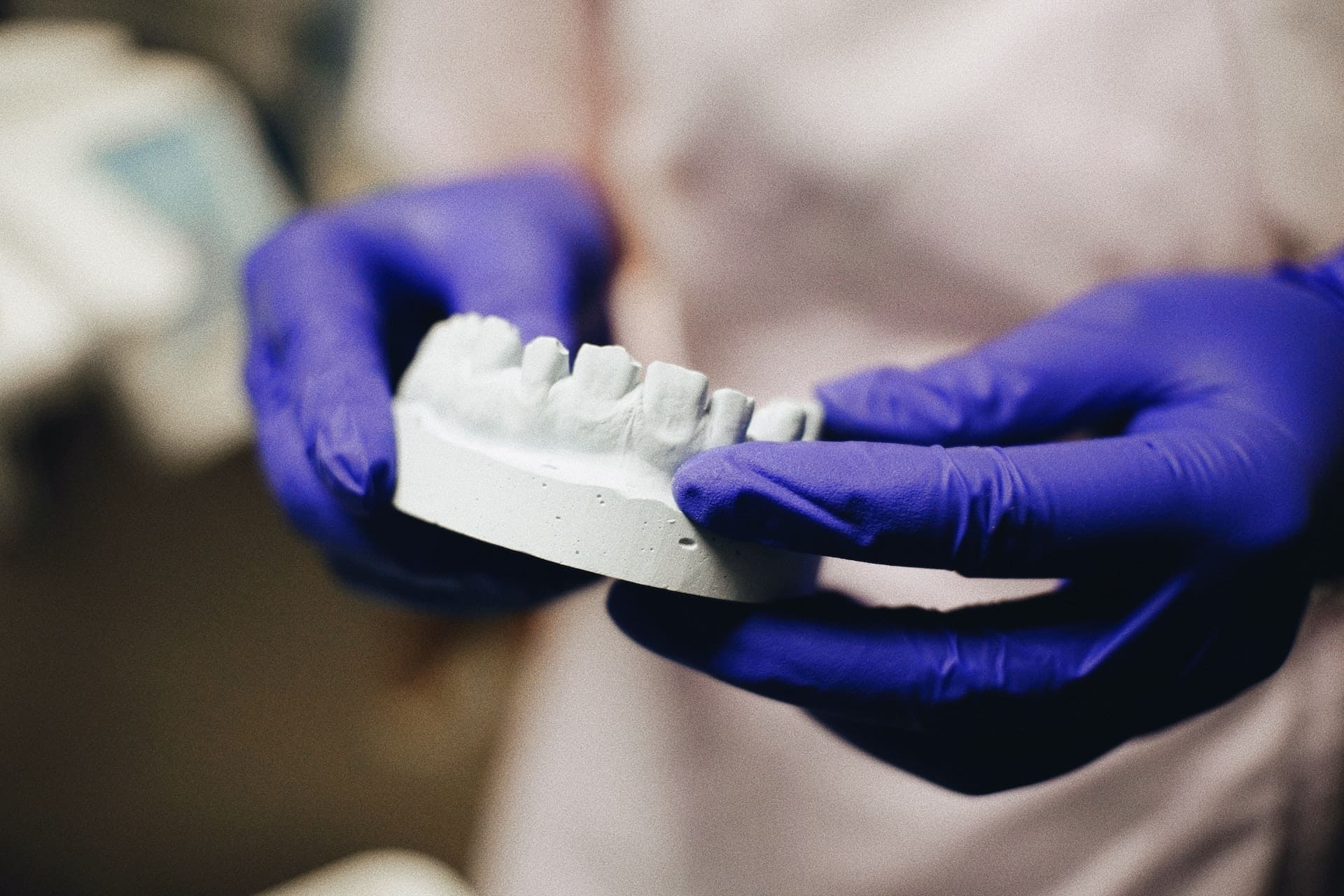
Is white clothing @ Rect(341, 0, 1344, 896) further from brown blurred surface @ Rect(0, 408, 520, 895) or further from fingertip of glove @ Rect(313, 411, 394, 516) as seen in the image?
brown blurred surface @ Rect(0, 408, 520, 895)

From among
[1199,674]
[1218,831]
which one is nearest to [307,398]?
[1199,674]

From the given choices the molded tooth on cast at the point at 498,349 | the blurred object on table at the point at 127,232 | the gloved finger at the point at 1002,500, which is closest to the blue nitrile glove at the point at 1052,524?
the gloved finger at the point at 1002,500

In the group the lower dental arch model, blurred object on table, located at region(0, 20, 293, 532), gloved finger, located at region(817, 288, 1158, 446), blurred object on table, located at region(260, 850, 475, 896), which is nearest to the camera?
the lower dental arch model

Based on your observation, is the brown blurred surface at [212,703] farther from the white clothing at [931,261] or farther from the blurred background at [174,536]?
the white clothing at [931,261]

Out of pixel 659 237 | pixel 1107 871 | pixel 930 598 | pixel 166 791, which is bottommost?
pixel 166 791

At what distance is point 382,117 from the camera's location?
41.6 inches

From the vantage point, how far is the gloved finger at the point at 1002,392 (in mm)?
655

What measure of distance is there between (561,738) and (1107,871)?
1.45ft

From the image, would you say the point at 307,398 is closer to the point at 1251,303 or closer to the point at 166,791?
the point at 1251,303

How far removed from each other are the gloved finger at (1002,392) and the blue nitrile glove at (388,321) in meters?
0.17

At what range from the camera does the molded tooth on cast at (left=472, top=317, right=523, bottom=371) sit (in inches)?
22.4

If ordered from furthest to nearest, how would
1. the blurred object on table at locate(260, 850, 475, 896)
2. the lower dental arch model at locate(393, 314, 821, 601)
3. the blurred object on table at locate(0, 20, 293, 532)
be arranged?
the blurred object on table at locate(0, 20, 293, 532), the blurred object on table at locate(260, 850, 475, 896), the lower dental arch model at locate(393, 314, 821, 601)

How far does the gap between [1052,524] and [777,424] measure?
0.15 m

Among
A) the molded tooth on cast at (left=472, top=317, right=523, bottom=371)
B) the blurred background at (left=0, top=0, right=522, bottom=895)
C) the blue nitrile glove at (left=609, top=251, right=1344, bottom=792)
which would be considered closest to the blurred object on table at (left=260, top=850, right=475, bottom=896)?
the blurred background at (left=0, top=0, right=522, bottom=895)
